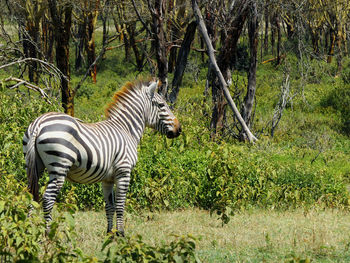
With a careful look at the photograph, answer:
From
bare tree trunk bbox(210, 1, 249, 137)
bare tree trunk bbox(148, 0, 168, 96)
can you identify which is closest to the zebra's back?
bare tree trunk bbox(210, 1, 249, 137)

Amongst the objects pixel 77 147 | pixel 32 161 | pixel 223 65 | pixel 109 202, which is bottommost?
pixel 109 202

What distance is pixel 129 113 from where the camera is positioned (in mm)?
6508

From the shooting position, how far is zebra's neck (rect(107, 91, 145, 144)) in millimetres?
6441

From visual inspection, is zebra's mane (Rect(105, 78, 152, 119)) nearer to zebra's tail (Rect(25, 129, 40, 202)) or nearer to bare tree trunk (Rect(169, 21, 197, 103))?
zebra's tail (Rect(25, 129, 40, 202))

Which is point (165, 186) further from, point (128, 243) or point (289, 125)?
point (289, 125)

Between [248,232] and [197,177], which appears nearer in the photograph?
[248,232]

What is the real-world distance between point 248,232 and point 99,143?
2474 millimetres

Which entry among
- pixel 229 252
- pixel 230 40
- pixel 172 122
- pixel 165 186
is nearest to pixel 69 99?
pixel 230 40

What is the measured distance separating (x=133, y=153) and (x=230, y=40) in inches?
269

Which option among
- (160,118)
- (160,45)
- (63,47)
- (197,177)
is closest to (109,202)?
(160,118)

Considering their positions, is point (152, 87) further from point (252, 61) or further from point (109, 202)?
point (252, 61)

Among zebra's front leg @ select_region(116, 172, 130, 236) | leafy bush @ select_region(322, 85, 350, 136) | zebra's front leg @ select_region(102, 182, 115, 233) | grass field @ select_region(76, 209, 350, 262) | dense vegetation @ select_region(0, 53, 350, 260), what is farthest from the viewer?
leafy bush @ select_region(322, 85, 350, 136)

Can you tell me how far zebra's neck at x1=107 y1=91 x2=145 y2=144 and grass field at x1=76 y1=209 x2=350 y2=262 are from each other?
1.27 meters

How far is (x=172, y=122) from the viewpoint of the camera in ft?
22.3
